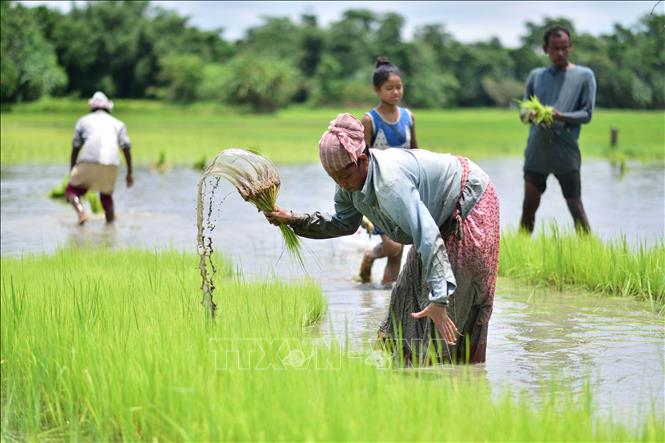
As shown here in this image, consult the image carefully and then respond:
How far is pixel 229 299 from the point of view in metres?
6.62

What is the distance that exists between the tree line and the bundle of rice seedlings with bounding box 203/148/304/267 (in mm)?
32932

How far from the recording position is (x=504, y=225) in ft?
42.9

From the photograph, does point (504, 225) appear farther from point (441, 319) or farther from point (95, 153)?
point (441, 319)

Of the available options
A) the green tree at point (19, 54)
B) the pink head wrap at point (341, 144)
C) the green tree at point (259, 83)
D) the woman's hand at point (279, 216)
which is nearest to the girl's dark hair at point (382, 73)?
the woman's hand at point (279, 216)

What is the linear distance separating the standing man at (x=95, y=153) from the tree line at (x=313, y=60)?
80.7ft

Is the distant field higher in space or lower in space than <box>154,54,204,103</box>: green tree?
lower

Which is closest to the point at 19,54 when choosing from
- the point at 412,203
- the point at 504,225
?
the point at 504,225

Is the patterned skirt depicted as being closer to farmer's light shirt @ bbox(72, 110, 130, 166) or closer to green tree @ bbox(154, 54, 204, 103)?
farmer's light shirt @ bbox(72, 110, 130, 166)

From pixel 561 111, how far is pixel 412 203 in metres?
5.13

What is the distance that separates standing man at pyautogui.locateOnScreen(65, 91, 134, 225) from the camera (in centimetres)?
1338

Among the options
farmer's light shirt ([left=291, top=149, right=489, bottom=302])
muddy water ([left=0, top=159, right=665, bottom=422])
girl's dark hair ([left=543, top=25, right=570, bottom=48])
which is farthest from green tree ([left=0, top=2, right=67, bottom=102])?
farmer's light shirt ([left=291, top=149, right=489, bottom=302])

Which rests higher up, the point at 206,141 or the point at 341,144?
the point at 341,144

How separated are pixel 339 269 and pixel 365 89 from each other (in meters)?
68.3

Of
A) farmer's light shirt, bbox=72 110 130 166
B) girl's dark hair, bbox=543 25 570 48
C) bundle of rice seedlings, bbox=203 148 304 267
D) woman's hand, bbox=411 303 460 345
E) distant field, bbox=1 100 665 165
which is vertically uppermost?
girl's dark hair, bbox=543 25 570 48
